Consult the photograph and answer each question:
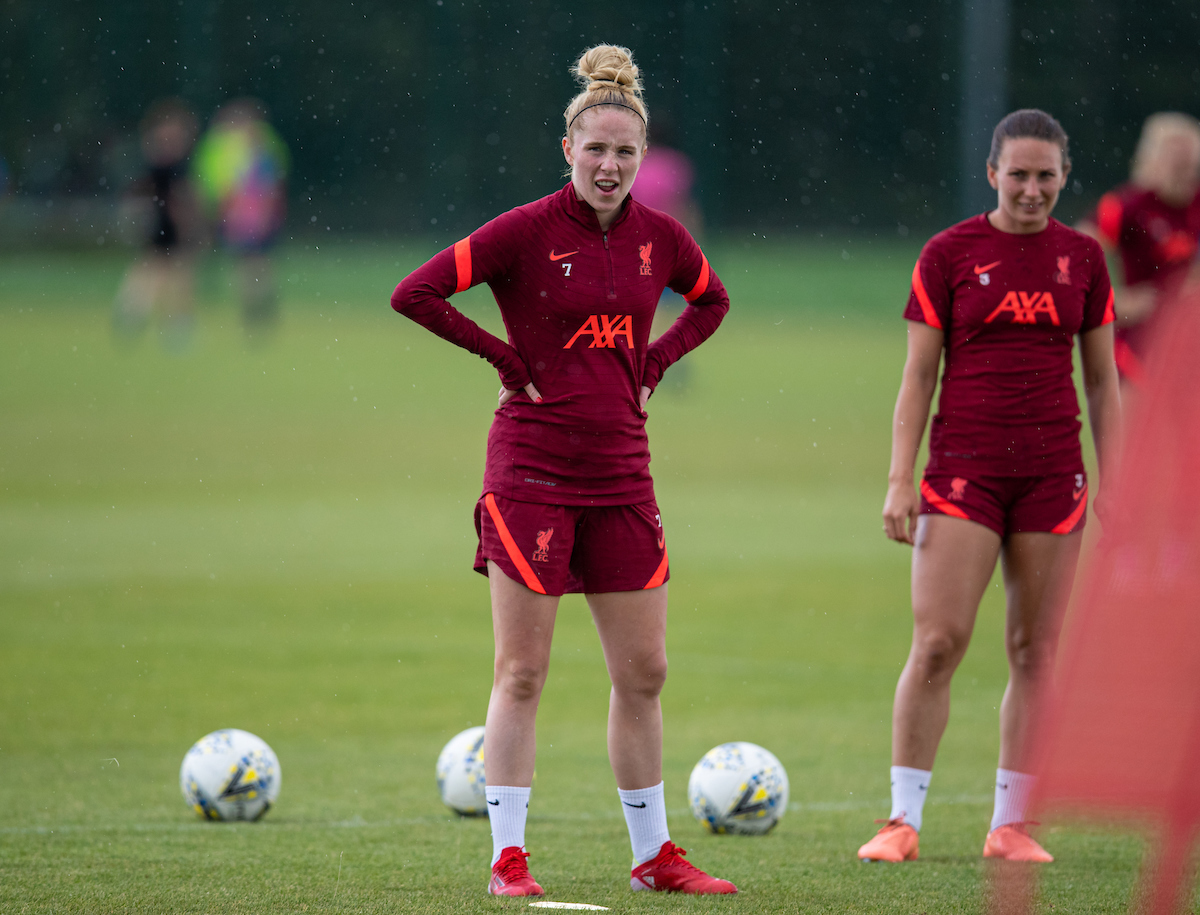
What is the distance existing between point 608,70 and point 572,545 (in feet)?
4.09

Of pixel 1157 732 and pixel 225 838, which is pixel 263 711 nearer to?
pixel 225 838

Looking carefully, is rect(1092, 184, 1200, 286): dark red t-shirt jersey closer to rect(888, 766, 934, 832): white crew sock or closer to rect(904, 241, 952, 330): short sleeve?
rect(904, 241, 952, 330): short sleeve

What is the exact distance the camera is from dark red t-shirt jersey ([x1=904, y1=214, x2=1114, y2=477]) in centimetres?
471

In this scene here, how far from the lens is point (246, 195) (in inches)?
957

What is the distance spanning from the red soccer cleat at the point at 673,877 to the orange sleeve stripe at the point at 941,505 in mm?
1250

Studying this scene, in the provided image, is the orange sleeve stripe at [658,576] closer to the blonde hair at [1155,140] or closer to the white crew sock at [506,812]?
the white crew sock at [506,812]

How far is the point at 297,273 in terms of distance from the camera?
27.3m

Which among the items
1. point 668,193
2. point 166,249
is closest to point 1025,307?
point 668,193

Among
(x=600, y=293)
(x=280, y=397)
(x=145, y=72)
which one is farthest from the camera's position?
(x=145, y=72)

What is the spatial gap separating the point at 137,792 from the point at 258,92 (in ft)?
72.3

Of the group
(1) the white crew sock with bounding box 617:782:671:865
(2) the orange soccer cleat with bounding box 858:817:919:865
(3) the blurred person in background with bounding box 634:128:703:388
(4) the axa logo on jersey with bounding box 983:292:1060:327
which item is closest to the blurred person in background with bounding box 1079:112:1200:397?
(4) the axa logo on jersey with bounding box 983:292:1060:327

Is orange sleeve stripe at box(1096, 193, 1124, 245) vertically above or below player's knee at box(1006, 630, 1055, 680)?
above

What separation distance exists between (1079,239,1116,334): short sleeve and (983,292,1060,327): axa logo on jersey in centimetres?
14

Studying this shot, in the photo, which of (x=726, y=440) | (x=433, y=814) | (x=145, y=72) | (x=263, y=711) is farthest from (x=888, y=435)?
(x=145, y=72)
